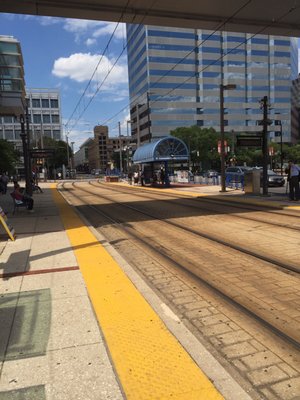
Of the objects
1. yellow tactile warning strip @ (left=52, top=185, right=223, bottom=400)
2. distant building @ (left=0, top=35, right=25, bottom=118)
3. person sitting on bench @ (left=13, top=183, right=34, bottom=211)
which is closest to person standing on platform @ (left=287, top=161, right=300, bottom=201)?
person sitting on bench @ (left=13, top=183, right=34, bottom=211)

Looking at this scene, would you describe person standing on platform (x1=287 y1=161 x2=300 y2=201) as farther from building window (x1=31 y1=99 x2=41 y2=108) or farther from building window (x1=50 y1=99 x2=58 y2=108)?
building window (x1=50 y1=99 x2=58 y2=108)

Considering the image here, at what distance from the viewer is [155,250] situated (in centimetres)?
852

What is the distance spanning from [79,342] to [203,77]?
12556cm

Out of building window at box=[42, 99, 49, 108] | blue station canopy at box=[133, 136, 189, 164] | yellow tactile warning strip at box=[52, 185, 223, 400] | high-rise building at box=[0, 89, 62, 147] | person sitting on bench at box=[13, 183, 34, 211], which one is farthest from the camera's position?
building window at box=[42, 99, 49, 108]

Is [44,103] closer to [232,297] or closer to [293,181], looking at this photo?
[293,181]

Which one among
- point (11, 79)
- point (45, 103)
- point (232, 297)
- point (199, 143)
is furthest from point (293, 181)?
point (45, 103)

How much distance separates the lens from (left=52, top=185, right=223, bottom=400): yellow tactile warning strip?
10.1ft

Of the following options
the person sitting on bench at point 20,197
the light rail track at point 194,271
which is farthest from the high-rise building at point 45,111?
the light rail track at point 194,271

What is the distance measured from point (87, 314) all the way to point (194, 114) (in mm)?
120958

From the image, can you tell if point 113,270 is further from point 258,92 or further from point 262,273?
point 258,92

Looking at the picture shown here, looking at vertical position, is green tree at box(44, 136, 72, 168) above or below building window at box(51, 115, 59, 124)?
below

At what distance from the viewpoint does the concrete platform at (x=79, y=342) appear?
10.2ft

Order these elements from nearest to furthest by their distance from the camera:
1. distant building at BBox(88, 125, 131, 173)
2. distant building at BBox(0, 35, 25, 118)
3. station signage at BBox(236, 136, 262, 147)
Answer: station signage at BBox(236, 136, 262, 147)
distant building at BBox(0, 35, 25, 118)
distant building at BBox(88, 125, 131, 173)

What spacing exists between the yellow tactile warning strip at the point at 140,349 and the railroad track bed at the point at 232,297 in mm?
401
